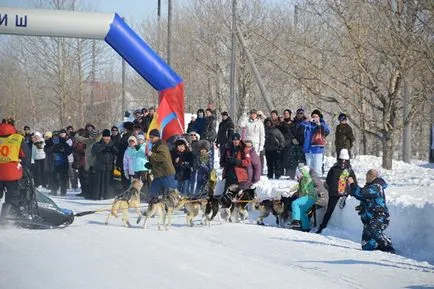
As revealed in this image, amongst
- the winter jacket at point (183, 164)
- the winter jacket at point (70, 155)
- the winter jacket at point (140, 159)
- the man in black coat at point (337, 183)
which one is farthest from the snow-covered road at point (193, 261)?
the winter jacket at point (70, 155)

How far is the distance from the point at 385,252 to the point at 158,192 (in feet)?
17.0

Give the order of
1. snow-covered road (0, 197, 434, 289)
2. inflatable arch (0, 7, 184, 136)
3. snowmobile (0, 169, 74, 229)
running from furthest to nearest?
inflatable arch (0, 7, 184, 136) → snowmobile (0, 169, 74, 229) → snow-covered road (0, 197, 434, 289)

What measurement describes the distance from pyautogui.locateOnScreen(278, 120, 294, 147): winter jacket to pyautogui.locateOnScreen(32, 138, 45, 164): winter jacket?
8092mm

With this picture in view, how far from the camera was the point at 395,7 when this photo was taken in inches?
737

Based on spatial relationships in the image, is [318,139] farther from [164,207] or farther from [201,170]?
[164,207]

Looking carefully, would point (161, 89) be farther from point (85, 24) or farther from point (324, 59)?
point (324, 59)

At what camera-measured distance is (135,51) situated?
19859mm

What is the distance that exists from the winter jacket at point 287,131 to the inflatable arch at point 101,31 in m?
2.99

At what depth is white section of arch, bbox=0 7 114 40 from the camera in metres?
19.2

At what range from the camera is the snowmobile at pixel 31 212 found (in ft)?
42.1

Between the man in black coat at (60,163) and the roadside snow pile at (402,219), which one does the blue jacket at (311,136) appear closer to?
the roadside snow pile at (402,219)

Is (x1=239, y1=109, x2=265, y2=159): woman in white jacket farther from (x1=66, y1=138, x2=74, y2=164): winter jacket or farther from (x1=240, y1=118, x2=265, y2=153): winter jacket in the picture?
(x1=66, y1=138, x2=74, y2=164): winter jacket

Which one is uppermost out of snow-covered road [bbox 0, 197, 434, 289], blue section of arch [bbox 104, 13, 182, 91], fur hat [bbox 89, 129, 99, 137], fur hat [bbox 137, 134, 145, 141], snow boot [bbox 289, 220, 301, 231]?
blue section of arch [bbox 104, 13, 182, 91]

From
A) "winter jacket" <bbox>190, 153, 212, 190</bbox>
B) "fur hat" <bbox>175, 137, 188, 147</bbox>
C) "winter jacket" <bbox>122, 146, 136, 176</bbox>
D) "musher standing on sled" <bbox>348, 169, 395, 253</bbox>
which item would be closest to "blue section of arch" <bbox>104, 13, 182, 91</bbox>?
"winter jacket" <bbox>122, 146, 136, 176</bbox>
